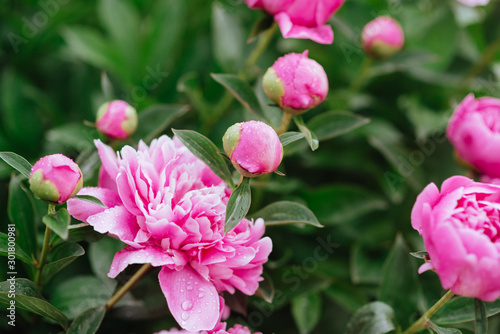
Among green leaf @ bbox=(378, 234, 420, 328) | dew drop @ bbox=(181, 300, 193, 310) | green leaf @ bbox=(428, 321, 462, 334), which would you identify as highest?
dew drop @ bbox=(181, 300, 193, 310)

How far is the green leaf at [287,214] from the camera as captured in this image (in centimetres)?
62

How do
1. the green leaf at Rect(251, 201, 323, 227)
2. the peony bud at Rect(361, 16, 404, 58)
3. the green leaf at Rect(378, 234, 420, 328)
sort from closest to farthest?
the green leaf at Rect(251, 201, 323, 227), the green leaf at Rect(378, 234, 420, 328), the peony bud at Rect(361, 16, 404, 58)

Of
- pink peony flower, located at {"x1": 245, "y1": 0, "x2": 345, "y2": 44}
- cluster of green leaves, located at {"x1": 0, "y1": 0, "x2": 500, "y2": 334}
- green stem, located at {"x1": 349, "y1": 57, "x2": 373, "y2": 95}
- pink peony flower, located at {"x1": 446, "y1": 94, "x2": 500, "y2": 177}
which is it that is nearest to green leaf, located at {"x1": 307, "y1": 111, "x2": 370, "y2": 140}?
cluster of green leaves, located at {"x1": 0, "y1": 0, "x2": 500, "y2": 334}

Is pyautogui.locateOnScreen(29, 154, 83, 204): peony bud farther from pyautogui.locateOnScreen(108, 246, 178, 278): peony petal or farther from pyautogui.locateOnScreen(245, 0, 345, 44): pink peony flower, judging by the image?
pyautogui.locateOnScreen(245, 0, 345, 44): pink peony flower

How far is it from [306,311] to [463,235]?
1.15 ft

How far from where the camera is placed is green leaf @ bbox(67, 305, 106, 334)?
579 millimetres

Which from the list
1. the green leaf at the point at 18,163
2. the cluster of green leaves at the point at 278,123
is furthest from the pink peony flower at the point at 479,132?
the green leaf at the point at 18,163

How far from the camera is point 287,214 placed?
2.09ft

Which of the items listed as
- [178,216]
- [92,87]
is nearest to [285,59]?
[178,216]

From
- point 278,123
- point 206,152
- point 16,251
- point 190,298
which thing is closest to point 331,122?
point 278,123

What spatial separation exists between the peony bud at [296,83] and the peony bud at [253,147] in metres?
0.09

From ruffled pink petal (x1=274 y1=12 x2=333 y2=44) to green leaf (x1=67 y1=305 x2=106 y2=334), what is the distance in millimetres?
411

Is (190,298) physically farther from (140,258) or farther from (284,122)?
(284,122)

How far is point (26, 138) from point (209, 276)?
1.85ft
